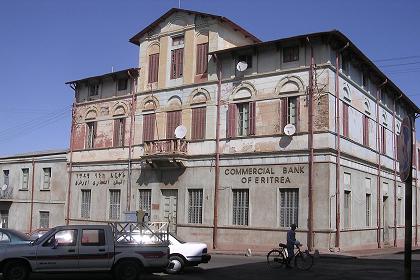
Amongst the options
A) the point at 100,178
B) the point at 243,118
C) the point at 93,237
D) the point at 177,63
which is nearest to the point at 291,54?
the point at 243,118

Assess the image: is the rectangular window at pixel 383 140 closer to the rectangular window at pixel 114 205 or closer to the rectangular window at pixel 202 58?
the rectangular window at pixel 202 58

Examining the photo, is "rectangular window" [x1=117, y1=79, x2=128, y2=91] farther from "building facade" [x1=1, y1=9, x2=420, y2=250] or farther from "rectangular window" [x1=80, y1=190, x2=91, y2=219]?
"rectangular window" [x1=80, y1=190, x2=91, y2=219]

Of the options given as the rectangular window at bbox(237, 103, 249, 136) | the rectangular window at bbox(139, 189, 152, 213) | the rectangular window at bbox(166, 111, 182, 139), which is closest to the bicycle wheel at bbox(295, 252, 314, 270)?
the rectangular window at bbox(237, 103, 249, 136)

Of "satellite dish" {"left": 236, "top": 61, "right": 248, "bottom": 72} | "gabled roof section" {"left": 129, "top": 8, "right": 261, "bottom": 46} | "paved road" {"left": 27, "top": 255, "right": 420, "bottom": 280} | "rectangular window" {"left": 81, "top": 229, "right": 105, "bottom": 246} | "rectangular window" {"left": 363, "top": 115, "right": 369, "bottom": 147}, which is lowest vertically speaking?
"paved road" {"left": 27, "top": 255, "right": 420, "bottom": 280}

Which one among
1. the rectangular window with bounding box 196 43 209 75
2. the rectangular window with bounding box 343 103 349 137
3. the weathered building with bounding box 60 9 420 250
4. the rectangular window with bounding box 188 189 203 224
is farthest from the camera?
the rectangular window with bounding box 196 43 209 75

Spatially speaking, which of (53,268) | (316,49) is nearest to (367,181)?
(316,49)

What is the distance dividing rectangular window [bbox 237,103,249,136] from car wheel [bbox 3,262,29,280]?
1622cm

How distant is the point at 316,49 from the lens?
25594mm

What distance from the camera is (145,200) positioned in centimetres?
3139

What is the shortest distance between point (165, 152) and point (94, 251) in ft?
51.7

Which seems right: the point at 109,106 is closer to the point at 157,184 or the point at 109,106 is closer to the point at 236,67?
the point at 157,184

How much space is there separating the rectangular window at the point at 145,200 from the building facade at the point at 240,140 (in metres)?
0.06

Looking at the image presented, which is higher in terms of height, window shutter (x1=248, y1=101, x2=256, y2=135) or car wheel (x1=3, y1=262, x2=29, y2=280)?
window shutter (x1=248, y1=101, x2=256, y2=135)

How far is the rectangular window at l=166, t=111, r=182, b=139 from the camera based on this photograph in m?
30.5
